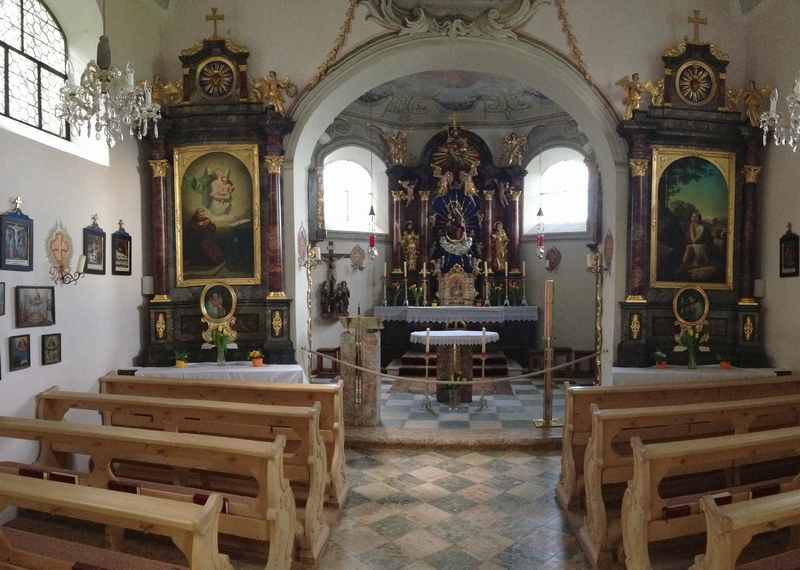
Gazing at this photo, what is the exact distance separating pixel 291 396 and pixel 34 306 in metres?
2.89

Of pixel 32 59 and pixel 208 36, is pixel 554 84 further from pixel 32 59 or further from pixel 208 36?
pixel 32 59

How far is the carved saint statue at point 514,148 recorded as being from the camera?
43.2 ft

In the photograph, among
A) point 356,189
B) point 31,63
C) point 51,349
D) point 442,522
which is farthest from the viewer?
point 356,189

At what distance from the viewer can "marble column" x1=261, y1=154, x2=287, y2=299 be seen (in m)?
7.93

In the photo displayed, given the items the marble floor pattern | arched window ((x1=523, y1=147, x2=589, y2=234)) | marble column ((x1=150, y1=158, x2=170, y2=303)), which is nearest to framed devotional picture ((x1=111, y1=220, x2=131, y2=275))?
marble column ((x1=150, y1=158, x2=170, y2=303))

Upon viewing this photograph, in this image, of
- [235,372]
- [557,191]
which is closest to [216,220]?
[235,372]

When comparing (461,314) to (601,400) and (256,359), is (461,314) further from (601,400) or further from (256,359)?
(601,400)

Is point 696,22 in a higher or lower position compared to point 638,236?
higher

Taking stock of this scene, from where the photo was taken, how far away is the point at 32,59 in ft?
20.0

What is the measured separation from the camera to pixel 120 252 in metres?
7.20

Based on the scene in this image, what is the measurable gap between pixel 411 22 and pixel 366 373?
538 centimetres

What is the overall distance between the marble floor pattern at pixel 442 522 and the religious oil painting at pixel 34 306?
1.95 m

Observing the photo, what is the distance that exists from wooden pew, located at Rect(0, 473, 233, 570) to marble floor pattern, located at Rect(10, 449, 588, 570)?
49.9 inches

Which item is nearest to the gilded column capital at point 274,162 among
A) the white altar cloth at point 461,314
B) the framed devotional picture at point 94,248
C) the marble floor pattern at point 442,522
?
the framed devotional picture at point 94,248
